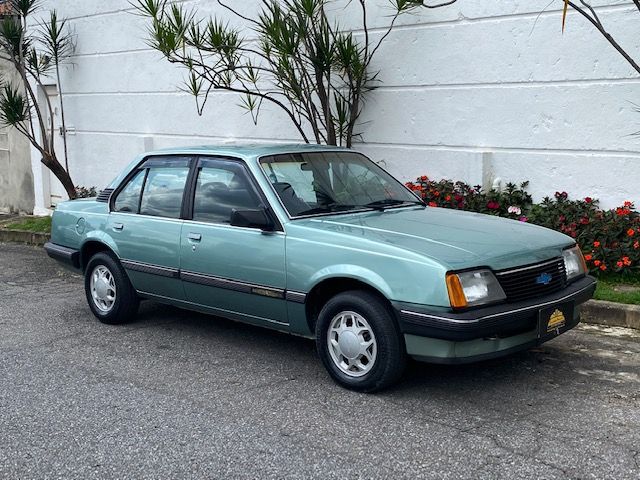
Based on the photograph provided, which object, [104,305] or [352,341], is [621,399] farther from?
[104,305]

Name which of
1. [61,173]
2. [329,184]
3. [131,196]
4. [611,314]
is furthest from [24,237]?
[611,314]

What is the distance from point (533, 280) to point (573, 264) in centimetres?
58

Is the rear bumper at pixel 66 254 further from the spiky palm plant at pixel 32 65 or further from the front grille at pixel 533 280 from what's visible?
the spiky palm plant at pixel 32 65

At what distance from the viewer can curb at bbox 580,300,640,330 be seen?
634 centimetres

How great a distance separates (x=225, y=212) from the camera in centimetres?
586

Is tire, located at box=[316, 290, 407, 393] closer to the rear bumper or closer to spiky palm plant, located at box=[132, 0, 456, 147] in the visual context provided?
the rear bumper

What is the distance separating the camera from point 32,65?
13.4 meters

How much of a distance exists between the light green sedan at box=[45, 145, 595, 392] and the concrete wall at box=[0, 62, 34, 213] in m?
8.50

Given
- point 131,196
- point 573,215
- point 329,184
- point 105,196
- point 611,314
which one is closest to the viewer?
point 329,184

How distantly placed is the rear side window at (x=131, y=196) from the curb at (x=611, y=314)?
12.3 ft

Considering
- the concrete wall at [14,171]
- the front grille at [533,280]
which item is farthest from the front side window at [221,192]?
the concrete wall at [14,171]

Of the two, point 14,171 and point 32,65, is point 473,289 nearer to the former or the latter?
point 32,65

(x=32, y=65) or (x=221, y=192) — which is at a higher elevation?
(x=32, y=65)

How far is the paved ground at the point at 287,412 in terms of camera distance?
3.96 metres
